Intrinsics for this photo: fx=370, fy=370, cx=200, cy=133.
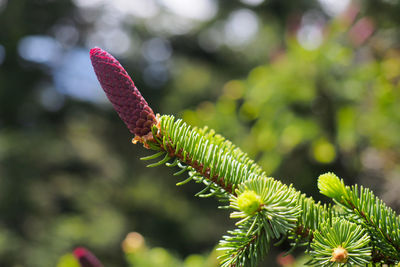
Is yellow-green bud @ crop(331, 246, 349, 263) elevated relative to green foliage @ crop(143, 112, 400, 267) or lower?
lower

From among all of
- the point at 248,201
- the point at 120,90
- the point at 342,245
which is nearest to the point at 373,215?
the point at 342,245

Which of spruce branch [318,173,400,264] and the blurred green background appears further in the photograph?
the blurred green background

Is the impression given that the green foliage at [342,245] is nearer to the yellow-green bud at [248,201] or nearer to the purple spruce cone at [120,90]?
the yellow-green bud at [248,201]

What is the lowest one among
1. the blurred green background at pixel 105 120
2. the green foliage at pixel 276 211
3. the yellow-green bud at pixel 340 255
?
the yellow-green bud at pixel 340 255

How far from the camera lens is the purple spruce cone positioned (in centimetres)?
52

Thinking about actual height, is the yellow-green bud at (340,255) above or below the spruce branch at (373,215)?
below

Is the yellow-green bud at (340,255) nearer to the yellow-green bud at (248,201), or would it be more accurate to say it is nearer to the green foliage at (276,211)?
the green foliage at (276,211)

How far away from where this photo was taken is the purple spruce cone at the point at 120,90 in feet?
1.70

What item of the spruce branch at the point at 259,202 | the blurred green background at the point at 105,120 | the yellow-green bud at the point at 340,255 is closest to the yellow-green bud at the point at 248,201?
the spruce branch at the point at 259,202

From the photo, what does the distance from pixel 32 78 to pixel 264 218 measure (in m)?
7.93

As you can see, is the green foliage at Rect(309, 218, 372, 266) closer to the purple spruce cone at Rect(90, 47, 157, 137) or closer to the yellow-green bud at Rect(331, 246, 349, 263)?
the yellow-green bud at Rect(331, 246, 349, 263)

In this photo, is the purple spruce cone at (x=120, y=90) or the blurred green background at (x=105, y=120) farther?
the blurred green background at (x=105, y=120)

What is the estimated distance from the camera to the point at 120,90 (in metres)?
0.52

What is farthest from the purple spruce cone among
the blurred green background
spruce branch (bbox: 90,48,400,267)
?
the blurred green background
